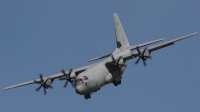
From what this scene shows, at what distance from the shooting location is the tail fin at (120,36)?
75812 millimetres

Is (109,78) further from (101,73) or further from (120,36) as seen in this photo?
(120,36)

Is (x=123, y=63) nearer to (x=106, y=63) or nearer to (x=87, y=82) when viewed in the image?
(x=106, y=63)

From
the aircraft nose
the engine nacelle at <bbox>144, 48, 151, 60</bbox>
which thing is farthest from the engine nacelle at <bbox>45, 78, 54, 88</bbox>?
the engine nacelle at <bbox>144, 48, 151, 60</bbox>

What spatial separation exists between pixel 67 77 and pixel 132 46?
40.2 feet

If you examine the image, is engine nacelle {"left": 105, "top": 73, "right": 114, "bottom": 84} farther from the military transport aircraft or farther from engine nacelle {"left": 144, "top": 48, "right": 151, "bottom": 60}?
engine nacelle {"left": 144, "top": 48, "right": 151, "bottom": 60}

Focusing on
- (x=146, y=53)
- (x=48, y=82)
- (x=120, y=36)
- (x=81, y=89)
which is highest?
(x=120, y=36)

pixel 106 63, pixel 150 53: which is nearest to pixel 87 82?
pixel 106 63

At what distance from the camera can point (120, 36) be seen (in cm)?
7731

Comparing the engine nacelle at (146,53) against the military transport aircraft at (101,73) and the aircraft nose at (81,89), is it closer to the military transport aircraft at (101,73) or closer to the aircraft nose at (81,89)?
the military transport aircraft at (101,73)

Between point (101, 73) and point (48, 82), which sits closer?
point (101, 73)

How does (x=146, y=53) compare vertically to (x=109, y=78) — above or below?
above

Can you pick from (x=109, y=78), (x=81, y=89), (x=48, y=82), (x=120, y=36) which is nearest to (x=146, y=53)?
(x=109, y=78)

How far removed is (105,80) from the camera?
6662cm

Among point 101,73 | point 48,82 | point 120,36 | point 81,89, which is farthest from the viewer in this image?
point 120,36
